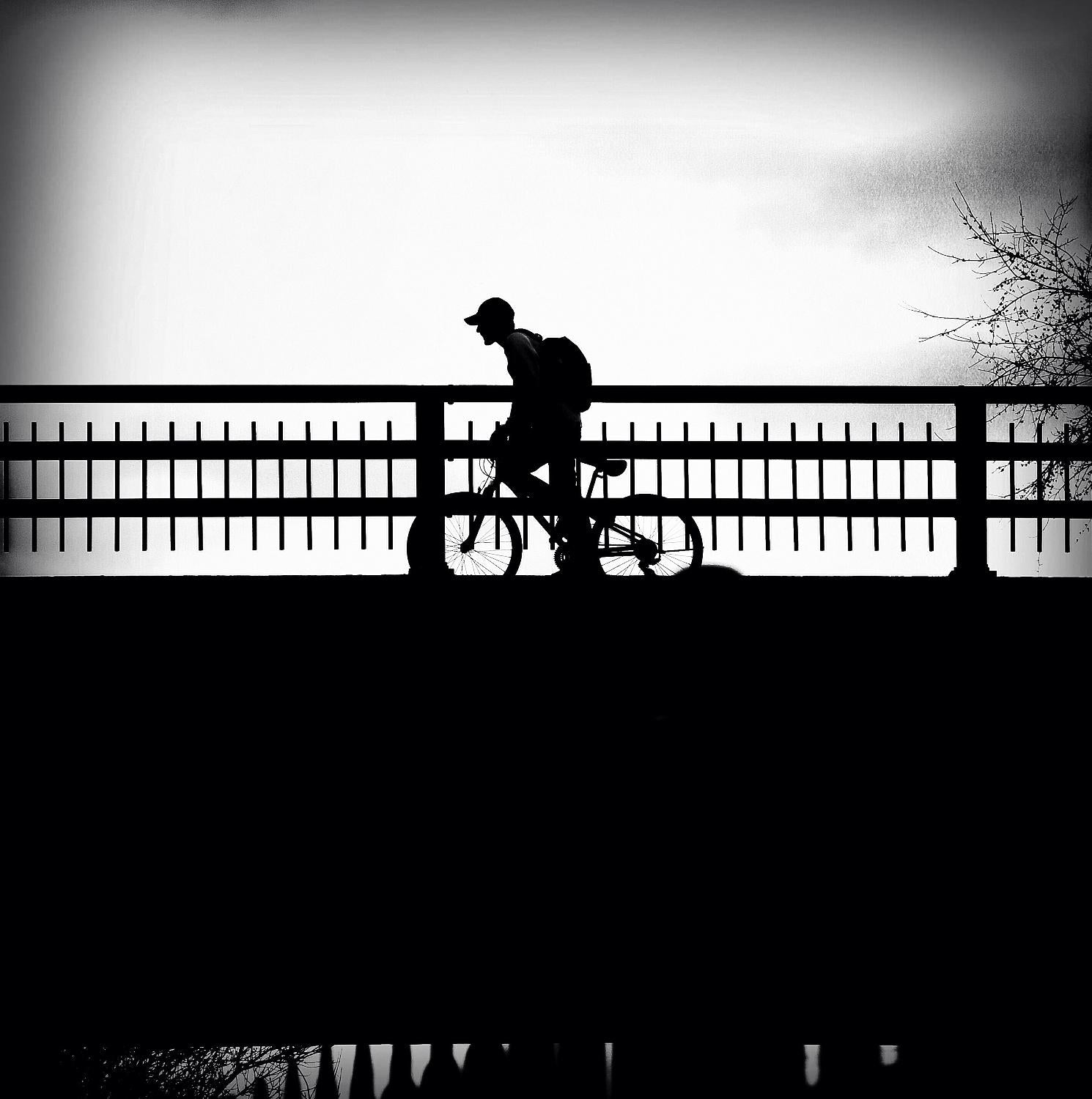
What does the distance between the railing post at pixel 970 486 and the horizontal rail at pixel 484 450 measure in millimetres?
120

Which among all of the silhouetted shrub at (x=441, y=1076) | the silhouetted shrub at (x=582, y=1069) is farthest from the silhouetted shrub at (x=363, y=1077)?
the silhouetted shrub at (x=582, y=1069)

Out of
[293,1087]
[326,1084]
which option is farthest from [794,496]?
[293,1087]

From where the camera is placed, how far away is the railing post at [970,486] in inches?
304

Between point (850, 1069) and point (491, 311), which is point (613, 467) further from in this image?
point (850, 1069)

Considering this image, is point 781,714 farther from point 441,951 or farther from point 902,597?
point 441,951

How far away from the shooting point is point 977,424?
7.87 meters

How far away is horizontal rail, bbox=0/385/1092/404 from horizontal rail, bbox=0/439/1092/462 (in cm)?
33

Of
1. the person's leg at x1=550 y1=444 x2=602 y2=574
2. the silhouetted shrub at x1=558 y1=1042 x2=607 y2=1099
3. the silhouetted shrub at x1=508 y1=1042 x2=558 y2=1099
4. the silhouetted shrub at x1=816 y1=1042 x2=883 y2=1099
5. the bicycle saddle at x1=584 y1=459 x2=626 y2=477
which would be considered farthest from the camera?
the bicycle saddle at x1=584 y1=459 x2=626 y2=477

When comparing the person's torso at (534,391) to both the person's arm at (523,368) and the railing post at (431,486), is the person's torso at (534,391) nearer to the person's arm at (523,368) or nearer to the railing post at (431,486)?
the person's arm at (523,368)

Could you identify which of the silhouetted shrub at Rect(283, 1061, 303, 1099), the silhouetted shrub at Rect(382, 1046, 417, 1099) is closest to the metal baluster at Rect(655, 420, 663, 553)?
the silhouetted shrub at Rect(382, 1046, 417, 1099)

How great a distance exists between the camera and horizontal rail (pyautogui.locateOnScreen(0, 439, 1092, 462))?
8023 millimetres

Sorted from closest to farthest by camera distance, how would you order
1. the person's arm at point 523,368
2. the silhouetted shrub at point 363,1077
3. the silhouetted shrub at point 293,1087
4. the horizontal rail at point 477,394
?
the person's arm at point 523,368
the horizontal rail at point 477,394
the silhouetted shrub at point 363,1077
the silhouetted shrub at point 293,1087

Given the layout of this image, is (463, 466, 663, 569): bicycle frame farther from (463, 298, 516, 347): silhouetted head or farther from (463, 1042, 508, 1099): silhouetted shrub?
(463, 1042, 508, 1099): silhouetted shrub

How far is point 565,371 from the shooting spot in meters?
7.74
